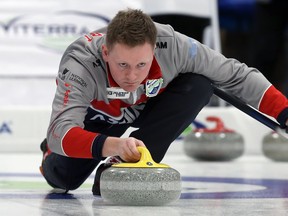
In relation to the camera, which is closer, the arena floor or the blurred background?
the arena floor

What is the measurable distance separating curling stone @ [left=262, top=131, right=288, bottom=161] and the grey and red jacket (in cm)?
242

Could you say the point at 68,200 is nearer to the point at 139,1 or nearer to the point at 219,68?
the point at 219,68

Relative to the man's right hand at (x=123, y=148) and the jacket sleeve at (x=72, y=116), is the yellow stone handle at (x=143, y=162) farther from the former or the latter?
the jacket sleeve at (x=72, y=116)

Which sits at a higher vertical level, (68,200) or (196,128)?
(68,200)

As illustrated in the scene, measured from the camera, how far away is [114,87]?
290cm

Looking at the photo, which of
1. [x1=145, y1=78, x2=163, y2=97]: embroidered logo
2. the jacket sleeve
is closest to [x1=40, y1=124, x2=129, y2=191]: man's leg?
[x1=145, y1=78, x2=163, y2=97]: embroidered logo

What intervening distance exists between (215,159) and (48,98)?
181 cm

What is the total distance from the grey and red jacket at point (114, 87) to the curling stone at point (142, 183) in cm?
11

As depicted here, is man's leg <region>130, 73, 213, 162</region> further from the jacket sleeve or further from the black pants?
the jacket sleeve

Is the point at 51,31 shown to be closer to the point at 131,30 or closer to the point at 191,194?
the point at 191,194

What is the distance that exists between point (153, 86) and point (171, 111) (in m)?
0.22

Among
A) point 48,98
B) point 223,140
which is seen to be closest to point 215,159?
point 223,140

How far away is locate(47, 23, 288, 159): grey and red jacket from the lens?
8.91 ft

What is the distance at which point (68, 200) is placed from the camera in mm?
2918
